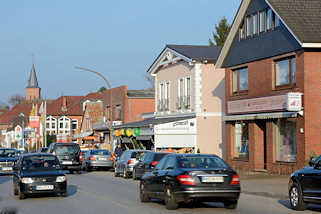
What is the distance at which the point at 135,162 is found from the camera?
29.4 meters

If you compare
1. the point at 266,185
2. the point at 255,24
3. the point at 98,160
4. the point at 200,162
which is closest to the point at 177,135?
the point at 98,160

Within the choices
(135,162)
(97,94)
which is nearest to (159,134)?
(135,162)

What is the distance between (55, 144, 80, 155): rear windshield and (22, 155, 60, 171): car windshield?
544 inches

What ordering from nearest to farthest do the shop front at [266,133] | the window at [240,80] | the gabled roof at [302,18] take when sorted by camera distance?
1. the gabled roof at [302,18]
2. the shop front at [266,133]
3. the window at [240,80]

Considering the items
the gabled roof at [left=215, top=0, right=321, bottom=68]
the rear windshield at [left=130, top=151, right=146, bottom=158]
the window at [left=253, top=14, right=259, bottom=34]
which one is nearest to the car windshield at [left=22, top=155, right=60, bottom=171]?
the rear windshield at [left=130, top=151, right=146, bottom=158]

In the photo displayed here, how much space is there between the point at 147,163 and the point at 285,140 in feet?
22.0

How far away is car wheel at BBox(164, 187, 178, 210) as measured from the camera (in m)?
14.5

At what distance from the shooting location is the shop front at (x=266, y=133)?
25.9 m

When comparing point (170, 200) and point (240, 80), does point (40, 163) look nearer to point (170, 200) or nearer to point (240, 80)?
point (170, 200)

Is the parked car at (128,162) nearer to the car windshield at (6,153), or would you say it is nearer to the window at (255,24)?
the car windshield at (6,153)

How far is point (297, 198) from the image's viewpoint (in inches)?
589

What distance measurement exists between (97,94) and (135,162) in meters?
72.1

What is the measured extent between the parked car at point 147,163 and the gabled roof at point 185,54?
12962mm

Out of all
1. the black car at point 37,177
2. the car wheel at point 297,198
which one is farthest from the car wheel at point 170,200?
the black car at point 37,177
